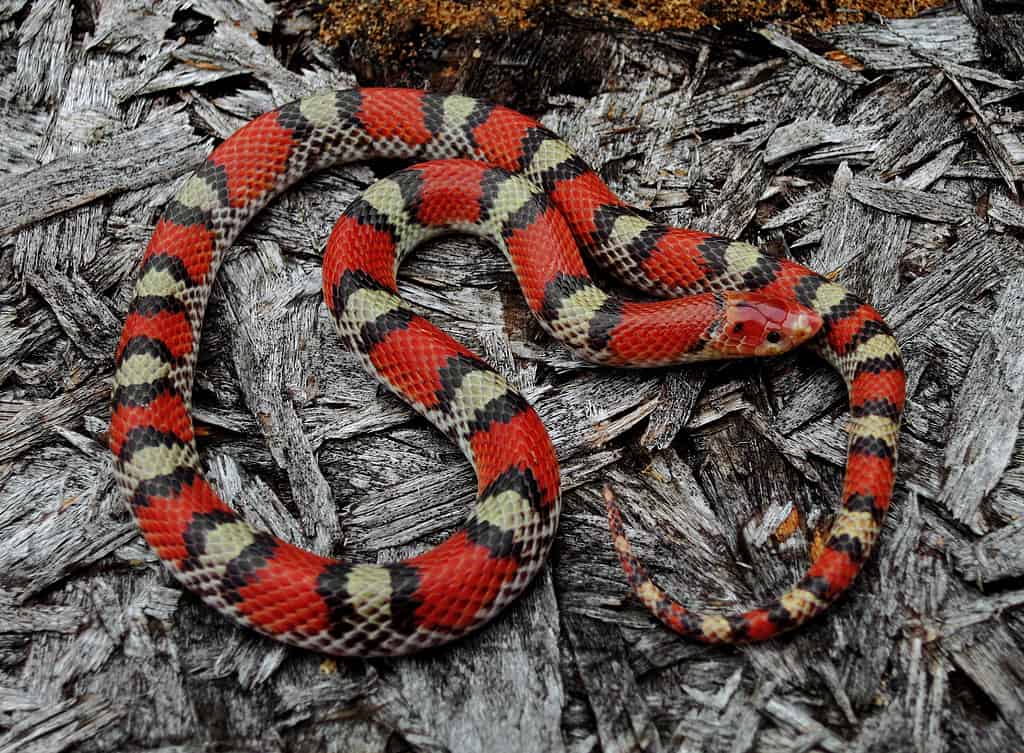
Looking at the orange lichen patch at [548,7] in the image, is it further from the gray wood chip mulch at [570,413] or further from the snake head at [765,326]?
the snake head at [765,326]

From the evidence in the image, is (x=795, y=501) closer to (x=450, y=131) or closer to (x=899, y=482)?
(x=899, y=482)

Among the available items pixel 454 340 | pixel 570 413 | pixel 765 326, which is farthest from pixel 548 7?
pixel 570 413

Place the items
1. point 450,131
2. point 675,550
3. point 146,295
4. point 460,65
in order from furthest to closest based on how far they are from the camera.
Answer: point 460,65 < point 450,131 < point 146,295 < point 675,550

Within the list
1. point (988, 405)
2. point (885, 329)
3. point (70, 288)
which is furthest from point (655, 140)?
point (70, 288)

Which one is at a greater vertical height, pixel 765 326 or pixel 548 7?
pixel 548 7

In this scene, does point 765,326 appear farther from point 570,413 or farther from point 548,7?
point 548,7

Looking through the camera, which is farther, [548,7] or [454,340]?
[548,7]
